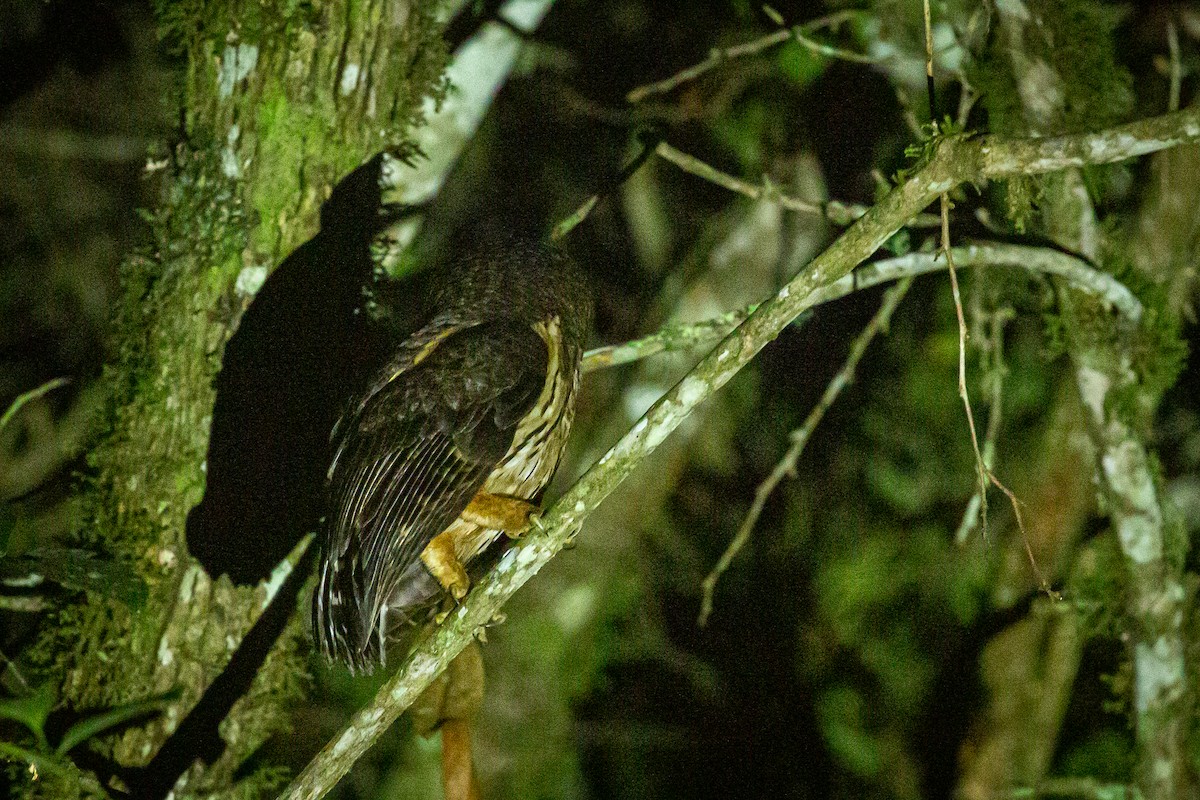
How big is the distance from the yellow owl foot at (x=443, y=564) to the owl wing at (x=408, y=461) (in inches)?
8.9

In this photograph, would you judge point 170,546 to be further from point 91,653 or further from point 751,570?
point 751,570

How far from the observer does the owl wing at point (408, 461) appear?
9.09ft

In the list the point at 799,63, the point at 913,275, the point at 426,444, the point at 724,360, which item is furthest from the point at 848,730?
the point at 724,360

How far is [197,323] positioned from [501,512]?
95cm

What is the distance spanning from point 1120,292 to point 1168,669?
47.9 inches

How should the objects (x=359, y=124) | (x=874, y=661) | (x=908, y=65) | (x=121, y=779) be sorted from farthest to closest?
1. (x=874, y=661)
2. (x=908, y=65)
3. (x=359, y=124)
4. (x=121, y=779)

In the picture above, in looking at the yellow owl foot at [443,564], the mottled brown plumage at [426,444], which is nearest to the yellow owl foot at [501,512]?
the mottled brown plumage at [426,444]

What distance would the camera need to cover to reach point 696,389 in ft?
7.57

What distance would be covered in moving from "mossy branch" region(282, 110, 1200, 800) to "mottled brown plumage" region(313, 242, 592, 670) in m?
0.45

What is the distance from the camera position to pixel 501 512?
2.99 meters

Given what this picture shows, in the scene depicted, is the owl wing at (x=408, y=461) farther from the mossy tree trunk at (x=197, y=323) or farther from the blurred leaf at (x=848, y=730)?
the blurred leaf at (x=848, y=730)

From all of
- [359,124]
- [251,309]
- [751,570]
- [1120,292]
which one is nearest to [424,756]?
[751,570]

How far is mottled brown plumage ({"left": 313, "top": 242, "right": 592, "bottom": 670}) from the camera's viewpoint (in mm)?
2771

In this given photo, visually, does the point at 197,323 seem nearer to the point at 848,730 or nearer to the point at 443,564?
the point at 443,564
